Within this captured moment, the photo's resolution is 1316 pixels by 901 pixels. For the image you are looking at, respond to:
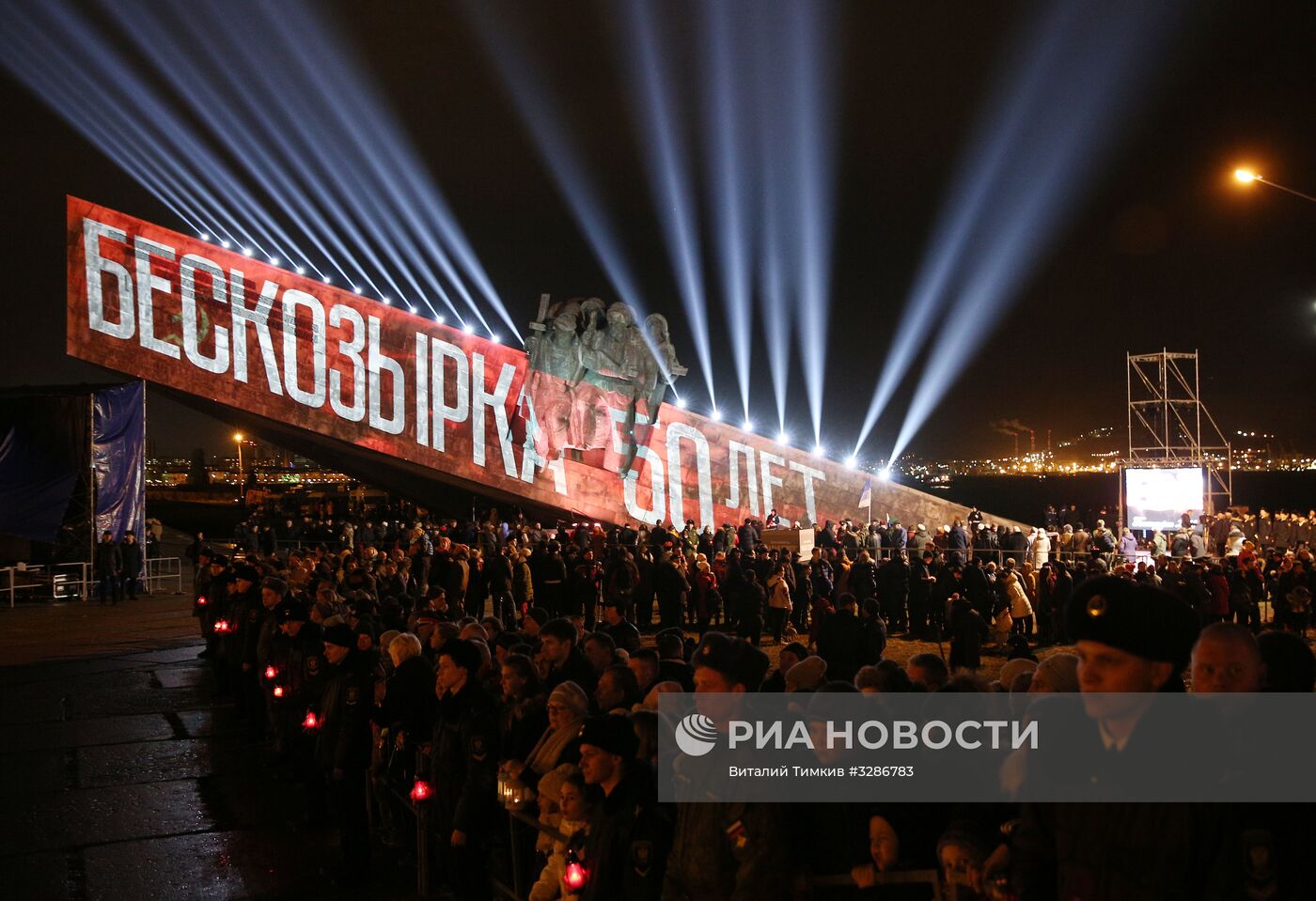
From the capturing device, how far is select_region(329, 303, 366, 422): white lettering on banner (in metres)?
25.8

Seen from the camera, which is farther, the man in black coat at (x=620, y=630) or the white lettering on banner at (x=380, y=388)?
the white lettering on banner at (x=380, y=388)

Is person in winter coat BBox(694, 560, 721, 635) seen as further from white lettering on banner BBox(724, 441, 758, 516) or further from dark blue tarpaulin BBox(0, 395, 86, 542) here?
dark blue tarpaulin BBox(0, 395, 86, 542)

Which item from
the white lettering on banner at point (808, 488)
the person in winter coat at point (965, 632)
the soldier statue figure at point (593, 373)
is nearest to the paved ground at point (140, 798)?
the person in winter coat at point (965, 632)

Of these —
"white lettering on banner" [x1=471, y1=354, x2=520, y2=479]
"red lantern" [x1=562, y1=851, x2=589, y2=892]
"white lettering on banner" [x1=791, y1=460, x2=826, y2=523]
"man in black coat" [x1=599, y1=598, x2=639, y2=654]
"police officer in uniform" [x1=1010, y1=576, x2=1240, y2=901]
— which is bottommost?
"red lantern" [x1=562, y1=851, x2=589, y2=892]

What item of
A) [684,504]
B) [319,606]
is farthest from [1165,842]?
[684,504]

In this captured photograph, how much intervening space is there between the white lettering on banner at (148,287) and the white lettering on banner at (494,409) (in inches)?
Answer: 301

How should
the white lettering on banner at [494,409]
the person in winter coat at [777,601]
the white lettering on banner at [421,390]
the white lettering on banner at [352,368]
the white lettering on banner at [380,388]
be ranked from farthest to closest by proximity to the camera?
the white lettering on banner at [494,409], the white lettering on banner at [421,390], the white lettering on banner at [380,388], the white lettering on banner at [352,368], the person in winter coat at [777,601]

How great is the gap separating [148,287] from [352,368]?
4915 mm

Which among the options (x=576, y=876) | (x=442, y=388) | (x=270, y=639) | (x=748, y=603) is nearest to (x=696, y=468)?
(x=442, y=388)

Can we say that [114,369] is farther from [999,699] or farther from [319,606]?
[999,699]

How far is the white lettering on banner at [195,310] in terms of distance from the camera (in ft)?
78.8

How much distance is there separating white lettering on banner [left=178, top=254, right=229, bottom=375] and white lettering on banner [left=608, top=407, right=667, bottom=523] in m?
10.5

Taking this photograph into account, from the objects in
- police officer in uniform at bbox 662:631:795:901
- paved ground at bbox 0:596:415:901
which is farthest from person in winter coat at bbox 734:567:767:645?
police officer in uniform at bbox 662:631:795:901

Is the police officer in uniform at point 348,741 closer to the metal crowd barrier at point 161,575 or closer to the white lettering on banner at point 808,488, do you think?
the metal crowd barrier at point 161,575
